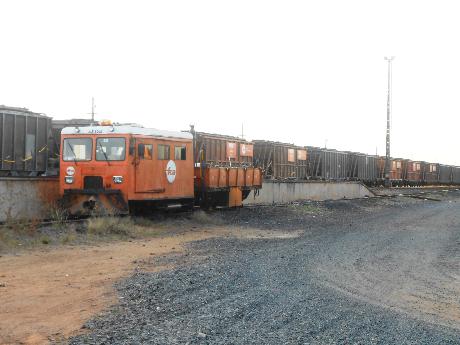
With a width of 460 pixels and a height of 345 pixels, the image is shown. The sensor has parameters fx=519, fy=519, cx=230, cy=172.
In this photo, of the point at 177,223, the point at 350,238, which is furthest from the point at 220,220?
the point at 350,238

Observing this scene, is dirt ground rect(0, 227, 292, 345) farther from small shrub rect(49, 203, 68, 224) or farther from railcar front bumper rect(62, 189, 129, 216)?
small shrub rect(49, 203, 68, 224)

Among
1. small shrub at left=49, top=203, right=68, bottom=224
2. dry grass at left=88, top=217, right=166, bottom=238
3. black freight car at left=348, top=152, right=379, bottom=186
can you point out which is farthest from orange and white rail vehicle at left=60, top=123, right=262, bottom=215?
black freight car at left=348, top=152, right=379, bottom=186

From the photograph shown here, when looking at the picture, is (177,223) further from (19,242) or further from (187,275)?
(187,275)

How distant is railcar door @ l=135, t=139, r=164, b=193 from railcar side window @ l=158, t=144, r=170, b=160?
31 centimetres

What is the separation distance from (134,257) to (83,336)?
5106mm

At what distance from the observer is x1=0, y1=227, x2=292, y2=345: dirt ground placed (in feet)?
17.4

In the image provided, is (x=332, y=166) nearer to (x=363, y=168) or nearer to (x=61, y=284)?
(x=363, y=168)

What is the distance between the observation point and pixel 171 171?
53.0 ft

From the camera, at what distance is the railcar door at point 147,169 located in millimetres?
14648

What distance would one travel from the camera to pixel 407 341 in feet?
16.6

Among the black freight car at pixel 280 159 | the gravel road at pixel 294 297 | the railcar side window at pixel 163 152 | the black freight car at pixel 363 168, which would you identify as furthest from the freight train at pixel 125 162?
the black freight car at pixel 363 168

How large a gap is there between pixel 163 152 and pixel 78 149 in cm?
249

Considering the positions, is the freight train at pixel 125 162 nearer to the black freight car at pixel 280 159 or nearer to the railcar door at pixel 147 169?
the railcar door at pixel 147 169

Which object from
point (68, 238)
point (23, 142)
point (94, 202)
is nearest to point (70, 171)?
point (94, 202)
